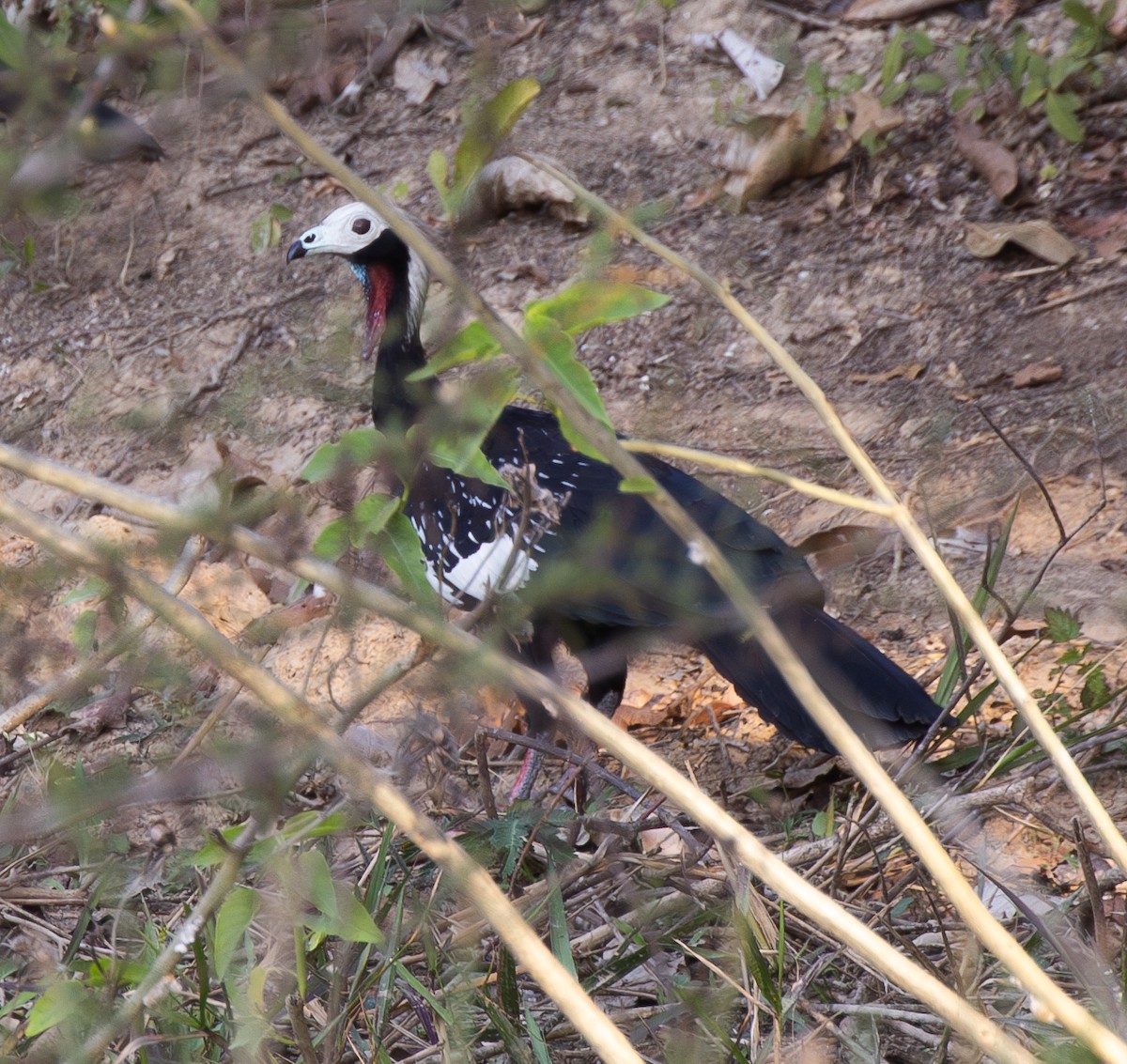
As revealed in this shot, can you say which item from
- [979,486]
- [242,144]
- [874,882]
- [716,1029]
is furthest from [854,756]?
[242,144]

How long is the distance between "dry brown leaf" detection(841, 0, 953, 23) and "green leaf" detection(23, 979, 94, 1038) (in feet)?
14.4

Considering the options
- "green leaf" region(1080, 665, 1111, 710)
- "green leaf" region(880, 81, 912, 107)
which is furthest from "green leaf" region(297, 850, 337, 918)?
"green leaf" region(880, 81, 912, 107)

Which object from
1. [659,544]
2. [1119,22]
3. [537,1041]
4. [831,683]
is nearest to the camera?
[537,1041]

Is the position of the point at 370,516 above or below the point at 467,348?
below

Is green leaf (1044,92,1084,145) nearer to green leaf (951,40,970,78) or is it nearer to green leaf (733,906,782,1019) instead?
green leaf (951,40,970,78)

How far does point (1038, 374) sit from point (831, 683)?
148 centimetres

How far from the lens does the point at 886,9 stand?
467cm

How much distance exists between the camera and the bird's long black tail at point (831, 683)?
7.91 ft

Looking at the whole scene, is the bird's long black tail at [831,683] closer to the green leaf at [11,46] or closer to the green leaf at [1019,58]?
the green leaf at [11,46]

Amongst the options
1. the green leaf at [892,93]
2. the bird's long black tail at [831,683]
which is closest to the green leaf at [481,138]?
the bird's long black tail at [831,683]

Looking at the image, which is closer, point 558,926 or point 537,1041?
point 537,1041

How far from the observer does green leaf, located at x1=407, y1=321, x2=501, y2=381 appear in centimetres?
93

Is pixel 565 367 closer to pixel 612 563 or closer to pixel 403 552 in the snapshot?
pixel 403 552

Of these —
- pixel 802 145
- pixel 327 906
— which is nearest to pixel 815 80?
pixel 802 145
